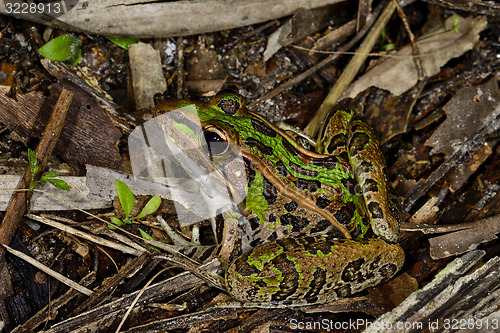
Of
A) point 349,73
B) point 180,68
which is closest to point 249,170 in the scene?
point 180,68

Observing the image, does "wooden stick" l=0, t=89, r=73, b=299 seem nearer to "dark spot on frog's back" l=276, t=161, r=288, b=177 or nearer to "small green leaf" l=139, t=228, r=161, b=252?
"small green leaf" l=139, t=228, r=161, b=252

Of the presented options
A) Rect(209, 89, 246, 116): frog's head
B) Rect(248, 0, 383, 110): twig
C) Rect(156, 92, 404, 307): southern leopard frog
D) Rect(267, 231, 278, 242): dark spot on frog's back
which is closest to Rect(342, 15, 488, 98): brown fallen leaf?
Rect(248, 0, 383, 110): twig

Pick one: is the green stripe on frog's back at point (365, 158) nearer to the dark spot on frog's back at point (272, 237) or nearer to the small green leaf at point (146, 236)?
the dark spot on frog's back at point (272, 237)

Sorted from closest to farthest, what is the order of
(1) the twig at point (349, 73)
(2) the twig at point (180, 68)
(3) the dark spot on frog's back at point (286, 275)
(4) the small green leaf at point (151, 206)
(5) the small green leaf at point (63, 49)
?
(3) the dark spot on frog's back at point (286, 275) → (4) the small green leaf at point (151, 206) → (5) the small green leaf at point (63, 49) → (2) the twig at point (180, 68) → (1) the twig at point (349, 73)

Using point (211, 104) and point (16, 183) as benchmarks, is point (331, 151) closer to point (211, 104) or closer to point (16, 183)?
point (211, 104)

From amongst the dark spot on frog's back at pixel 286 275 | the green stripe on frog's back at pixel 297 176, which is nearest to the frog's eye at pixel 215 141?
the green stripe on frog's back at pixel 297 176

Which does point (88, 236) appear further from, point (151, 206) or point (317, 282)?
point (317, 282)
